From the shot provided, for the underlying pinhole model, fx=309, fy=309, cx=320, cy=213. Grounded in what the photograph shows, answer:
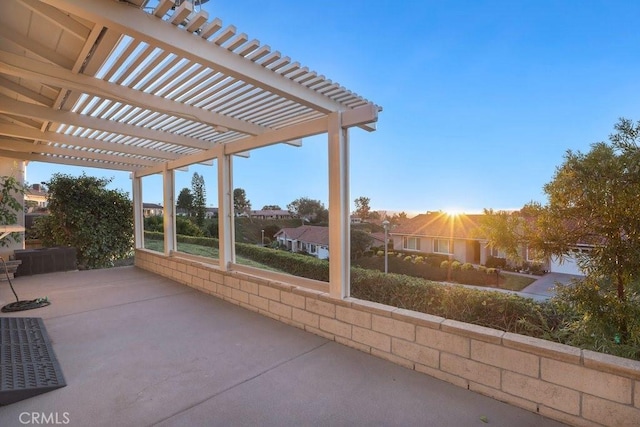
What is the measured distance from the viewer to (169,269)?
246 inches

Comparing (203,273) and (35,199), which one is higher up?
(35,199)

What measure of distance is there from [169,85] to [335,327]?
3199 millimetres

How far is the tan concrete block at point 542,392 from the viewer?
1904 mm

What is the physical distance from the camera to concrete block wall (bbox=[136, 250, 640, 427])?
1.79m

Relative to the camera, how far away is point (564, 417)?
193 cm

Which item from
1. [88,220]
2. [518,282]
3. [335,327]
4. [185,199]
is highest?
[185,199]

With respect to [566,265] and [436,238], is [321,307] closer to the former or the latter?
[566,265]

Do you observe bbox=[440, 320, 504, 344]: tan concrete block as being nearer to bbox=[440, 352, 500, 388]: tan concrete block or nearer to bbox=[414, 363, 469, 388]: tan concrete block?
bbox=[440, 352, 500, 388]: tan concrete block

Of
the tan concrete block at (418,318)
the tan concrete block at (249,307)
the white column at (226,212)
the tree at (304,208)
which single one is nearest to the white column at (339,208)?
the tan concrete block at (418,318)

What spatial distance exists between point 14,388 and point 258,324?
2069 mm

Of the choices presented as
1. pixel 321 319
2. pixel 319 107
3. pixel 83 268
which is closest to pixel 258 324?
pixel 321 319

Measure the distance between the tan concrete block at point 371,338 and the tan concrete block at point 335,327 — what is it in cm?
7

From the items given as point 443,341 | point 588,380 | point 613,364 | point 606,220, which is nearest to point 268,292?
point 443,341

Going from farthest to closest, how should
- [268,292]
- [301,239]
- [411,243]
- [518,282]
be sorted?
[411,243] → [301,239] → [518,282] → [268,292]
